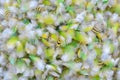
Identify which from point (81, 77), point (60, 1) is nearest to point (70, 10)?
point (60, 1)

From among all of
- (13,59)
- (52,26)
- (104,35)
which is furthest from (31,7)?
(104,35)

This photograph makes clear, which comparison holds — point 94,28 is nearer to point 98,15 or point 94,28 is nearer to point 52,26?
point 98,15

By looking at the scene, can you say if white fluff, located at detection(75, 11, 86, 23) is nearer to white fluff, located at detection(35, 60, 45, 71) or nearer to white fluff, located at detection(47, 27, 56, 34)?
white fluff, located at detection(47, 27, 56, 34)

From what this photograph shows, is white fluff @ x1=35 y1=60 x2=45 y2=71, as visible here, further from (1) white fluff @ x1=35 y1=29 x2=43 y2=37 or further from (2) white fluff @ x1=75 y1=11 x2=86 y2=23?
(2) white fluff @ x1=75 y1=11 x2=86 y2=23

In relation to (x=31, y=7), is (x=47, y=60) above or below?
below

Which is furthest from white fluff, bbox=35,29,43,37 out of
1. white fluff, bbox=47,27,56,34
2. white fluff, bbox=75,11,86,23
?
white fluff, bbox=75,11,86,23

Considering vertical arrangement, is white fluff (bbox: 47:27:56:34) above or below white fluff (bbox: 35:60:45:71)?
above

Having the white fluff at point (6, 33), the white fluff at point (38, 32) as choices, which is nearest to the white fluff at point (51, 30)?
the white fluff at point (38, 32)

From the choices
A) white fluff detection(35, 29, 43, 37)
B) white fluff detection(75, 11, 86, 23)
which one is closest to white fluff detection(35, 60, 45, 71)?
white fluff detection(35, 29, 43, 37)

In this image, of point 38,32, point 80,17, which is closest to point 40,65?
point 38,32

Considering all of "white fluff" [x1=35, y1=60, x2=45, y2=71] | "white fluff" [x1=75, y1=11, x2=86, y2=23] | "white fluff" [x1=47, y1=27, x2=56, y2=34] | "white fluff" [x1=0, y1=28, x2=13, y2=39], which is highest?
"white fluff" [x1=75, y1=11, x2=86, y2=23]
